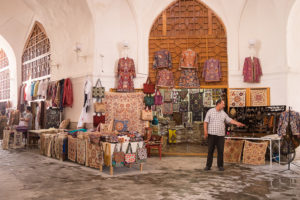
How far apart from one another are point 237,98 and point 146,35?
329 centimetres

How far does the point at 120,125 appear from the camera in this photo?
7.88m

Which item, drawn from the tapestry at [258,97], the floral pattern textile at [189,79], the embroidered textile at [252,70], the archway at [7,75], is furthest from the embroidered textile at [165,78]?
the archway at [7,75]

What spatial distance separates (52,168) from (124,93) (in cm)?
295

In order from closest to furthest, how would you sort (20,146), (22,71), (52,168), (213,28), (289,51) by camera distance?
(52,168) → (289,51) → (213,28) → (20,146) → (22,71)

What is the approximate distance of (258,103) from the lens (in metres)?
8.09

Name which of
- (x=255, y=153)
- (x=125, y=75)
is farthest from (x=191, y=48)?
(x=255, y=153)

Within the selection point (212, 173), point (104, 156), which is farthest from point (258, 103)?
point (104, 156)

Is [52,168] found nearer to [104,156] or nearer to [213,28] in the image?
[104,156]

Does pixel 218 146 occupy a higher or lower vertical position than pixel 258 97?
lower

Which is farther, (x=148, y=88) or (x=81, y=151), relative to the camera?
(x=148, y=88)

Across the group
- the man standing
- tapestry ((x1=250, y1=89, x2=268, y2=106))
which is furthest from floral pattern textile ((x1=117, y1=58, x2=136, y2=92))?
tapestry ((x1=250, y1=89, x2=268, y2=106))

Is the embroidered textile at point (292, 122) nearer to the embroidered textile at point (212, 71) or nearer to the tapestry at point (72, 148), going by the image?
the embroidered textile at point (212, 71)

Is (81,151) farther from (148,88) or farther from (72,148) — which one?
(148,88)

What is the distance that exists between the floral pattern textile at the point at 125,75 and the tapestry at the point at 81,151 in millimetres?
2345
